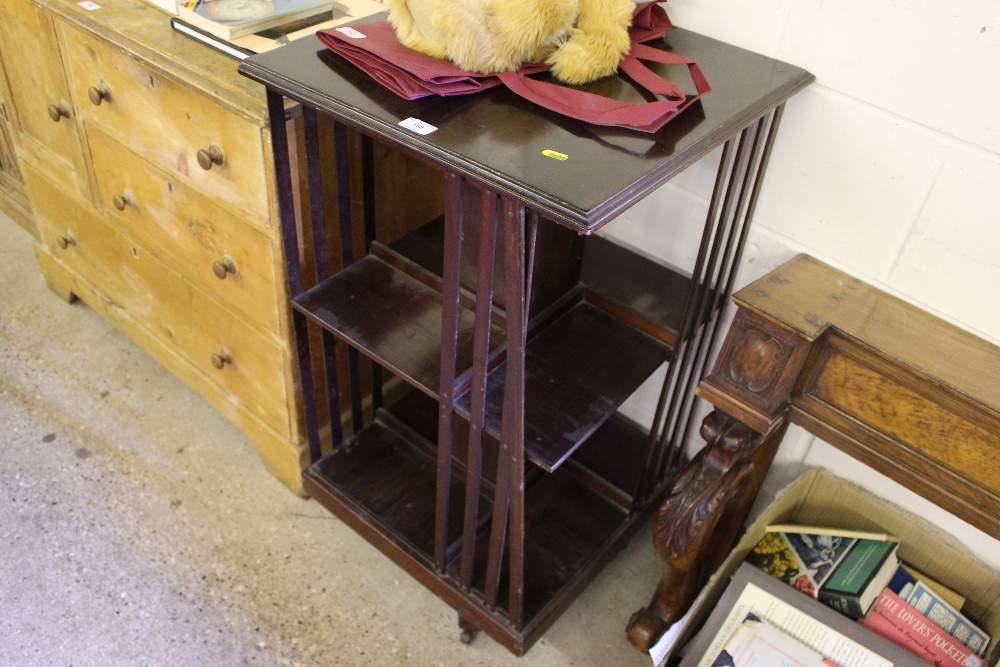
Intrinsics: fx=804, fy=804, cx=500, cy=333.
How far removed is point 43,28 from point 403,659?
1349mm

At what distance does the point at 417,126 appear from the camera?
0.96 m

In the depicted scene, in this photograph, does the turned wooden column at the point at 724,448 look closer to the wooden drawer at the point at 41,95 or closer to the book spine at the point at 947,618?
the book spine at the point at 947,618

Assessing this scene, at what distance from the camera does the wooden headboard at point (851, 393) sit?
3.26 feet

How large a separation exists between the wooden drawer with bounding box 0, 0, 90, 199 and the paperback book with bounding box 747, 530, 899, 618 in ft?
5.07

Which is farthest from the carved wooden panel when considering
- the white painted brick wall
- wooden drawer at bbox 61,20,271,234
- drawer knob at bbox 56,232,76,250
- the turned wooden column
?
drawer knob at bbox 56,232,76,250

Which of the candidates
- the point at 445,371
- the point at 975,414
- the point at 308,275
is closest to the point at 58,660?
the point at 308,275

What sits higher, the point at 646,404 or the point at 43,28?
the point at 43,28

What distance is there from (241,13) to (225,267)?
431mm

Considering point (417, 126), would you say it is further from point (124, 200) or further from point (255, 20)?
point (124, 200)

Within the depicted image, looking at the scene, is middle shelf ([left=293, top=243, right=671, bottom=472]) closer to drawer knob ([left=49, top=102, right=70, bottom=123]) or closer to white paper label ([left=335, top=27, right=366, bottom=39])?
white paper label ([left=335, top=27, right=366, bottom=39])

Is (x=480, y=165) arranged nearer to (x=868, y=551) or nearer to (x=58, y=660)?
(x=868, y=551)

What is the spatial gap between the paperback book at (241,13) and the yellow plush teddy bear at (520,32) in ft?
1.20

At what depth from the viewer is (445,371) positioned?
1145 millimetres

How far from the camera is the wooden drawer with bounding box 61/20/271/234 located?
1254 mm
